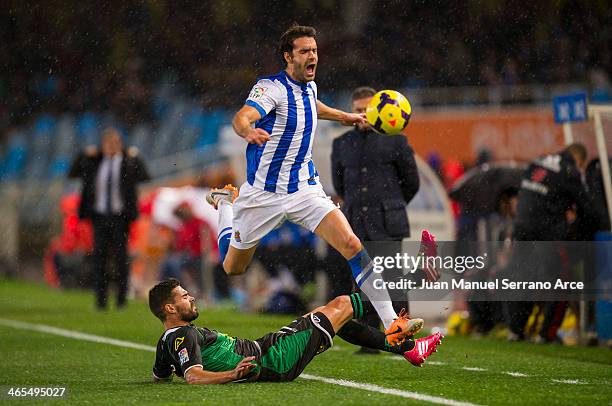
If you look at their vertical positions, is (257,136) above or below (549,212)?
above

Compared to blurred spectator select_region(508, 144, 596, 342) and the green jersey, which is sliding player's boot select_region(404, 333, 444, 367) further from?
blurred spectator select_region(508, 144, 596, 342)

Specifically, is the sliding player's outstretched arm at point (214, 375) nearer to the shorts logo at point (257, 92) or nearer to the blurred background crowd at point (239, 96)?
the shorts logo at point (257, 92)

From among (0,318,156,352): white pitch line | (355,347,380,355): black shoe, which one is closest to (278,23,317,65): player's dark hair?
(355,347,380,355): black shoe

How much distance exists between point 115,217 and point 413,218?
3.69 meters

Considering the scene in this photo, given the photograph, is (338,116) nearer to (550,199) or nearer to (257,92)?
(257,92)

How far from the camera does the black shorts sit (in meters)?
7.12

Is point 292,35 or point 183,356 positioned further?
point 292,35

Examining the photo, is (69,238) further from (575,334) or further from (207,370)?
(207,370)

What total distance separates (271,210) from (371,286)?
88 centimetres

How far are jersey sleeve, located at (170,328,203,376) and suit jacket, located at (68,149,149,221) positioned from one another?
7273mm

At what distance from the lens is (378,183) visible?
30.6 ft

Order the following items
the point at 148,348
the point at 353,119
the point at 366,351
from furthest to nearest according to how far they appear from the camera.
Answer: the point at 148,348 → the point at 366,351 → the point at 353,119

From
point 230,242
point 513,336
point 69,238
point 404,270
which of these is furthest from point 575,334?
point 69,238

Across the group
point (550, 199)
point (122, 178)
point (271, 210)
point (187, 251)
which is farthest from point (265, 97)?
point (187, 251)
